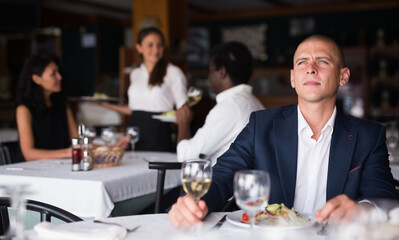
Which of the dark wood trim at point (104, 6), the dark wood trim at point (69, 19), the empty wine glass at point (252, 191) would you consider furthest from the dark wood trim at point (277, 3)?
the empty wine glass at point (252, 191)

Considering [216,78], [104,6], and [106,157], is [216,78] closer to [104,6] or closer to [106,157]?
[106,157]

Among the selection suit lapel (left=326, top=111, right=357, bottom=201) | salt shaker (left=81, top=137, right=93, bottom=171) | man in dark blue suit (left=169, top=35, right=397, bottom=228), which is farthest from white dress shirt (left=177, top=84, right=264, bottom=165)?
suit lapel (left=326, top=111, right=357, bottom=201)

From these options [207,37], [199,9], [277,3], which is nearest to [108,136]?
[277,3]

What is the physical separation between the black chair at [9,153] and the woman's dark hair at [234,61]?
1.56 meters

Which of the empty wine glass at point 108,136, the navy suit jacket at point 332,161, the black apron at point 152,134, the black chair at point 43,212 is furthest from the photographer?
the black apron at point 152,134

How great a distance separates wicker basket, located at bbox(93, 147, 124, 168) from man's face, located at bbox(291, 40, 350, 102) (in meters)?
1.35

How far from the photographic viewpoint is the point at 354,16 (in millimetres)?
10133

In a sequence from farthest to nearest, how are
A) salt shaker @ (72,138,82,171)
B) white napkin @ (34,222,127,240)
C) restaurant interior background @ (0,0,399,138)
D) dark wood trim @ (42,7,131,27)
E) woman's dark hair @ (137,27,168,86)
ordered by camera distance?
1. dark wood trim @ (42,7,131,27)
2. restaurant interior background @ (0,0,399,138)
3. woman's dark hair @ (137,27,168,86)
4. salt shaker @ (72,138,82,171)
5. white napkin @ (34,222,127,240)

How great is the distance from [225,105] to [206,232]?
1440 millimetres

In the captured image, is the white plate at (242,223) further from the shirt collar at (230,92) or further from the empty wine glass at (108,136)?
the empty wine glass at (108,136)

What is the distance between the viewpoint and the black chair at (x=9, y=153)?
3.48 meters

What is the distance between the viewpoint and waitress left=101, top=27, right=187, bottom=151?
4270 millimetres

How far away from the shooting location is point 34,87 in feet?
A: 11.8

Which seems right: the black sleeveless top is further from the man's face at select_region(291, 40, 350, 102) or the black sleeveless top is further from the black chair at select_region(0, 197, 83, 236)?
the man's face at select_region(291, 40, 350, 102)
